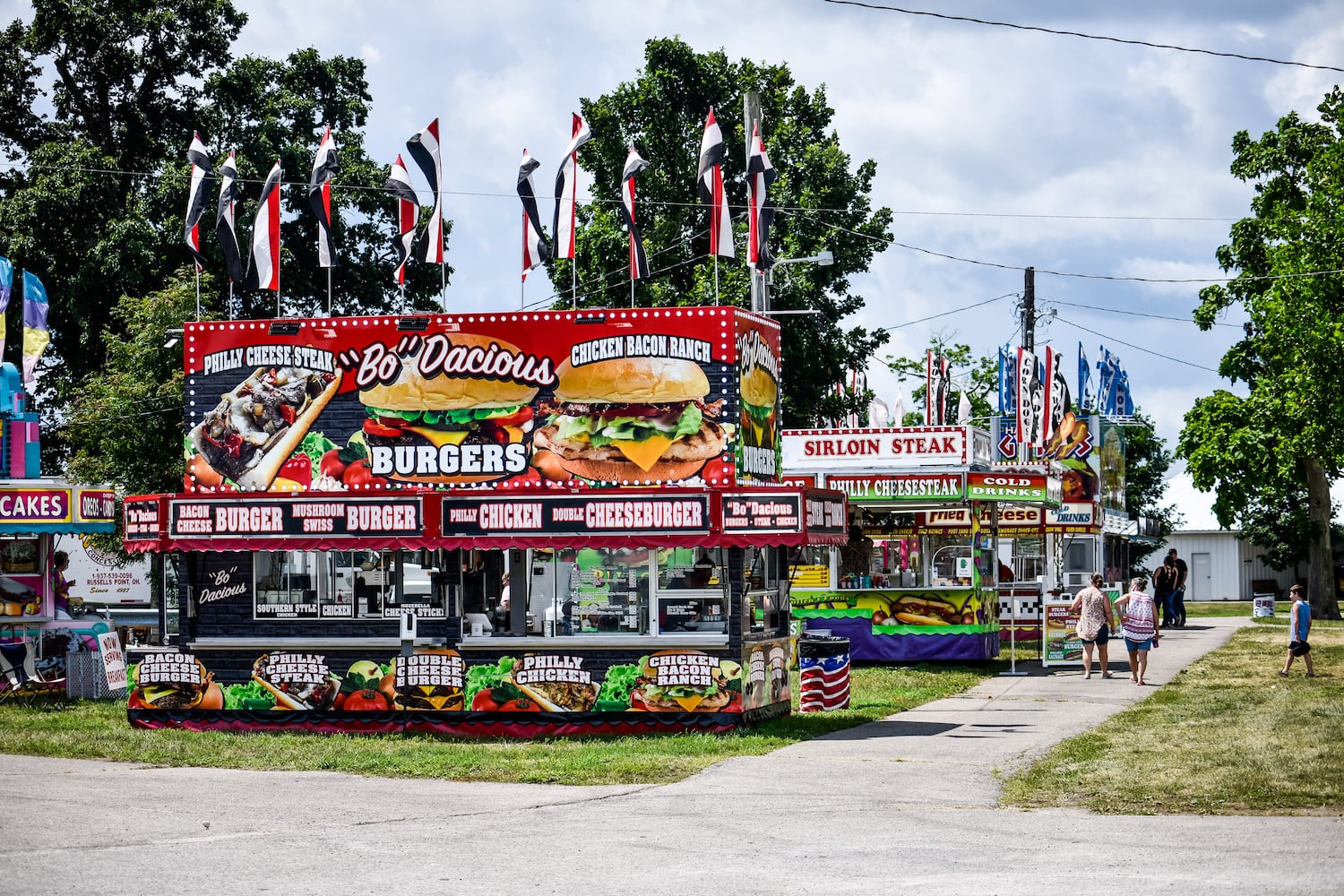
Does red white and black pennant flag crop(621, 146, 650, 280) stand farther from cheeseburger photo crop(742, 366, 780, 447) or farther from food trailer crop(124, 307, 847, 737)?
cheeseburger photo crop(742, 366, 780, 447)

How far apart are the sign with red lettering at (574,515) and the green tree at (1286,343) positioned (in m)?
24.1

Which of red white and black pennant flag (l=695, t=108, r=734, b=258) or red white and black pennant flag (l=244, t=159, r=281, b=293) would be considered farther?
red white and black pennant flag (l=244, t=159, r=281, b=293)

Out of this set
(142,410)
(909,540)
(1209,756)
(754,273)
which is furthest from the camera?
(142,410)

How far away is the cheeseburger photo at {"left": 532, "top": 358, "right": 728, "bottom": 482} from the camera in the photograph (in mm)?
18953

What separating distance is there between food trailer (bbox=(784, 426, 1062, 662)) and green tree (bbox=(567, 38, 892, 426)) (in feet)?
31.6

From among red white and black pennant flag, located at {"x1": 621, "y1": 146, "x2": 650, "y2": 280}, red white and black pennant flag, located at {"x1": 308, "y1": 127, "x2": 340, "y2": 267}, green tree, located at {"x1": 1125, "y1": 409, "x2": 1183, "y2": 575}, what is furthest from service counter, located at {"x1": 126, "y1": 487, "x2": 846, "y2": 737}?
green tree, located at {"x1": 1125, "y1": 409, "x2": 1183, "y2": 575}

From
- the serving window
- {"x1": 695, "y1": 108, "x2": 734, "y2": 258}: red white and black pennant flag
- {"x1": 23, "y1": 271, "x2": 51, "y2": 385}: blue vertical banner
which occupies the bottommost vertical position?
the serving window

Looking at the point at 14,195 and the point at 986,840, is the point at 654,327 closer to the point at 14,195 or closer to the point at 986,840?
the point at 986,840

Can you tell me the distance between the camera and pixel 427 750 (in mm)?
17547

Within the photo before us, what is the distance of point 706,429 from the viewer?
745 inches

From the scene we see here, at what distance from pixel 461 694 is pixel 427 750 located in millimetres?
1671

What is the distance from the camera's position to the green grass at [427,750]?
16031 millimetres

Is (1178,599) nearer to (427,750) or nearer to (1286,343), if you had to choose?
(1286,343)

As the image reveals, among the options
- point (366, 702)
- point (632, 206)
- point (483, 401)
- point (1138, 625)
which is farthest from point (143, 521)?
point (1138, 625)
